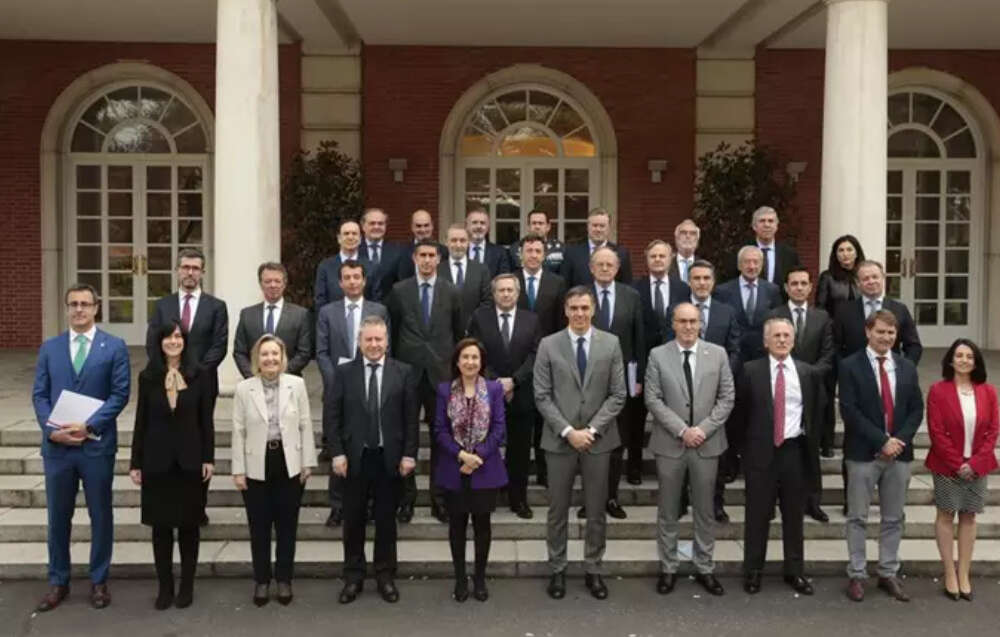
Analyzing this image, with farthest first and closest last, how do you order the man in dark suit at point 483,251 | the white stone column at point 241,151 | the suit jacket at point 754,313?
the white stone column at point 241,151 → the man in dark suit at point 483,251 → the suit jacket at point 754,313

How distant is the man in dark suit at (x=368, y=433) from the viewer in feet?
18.6

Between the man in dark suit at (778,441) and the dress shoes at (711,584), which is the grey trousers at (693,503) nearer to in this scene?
the dress shoes at (711,584)

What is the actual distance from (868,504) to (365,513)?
3.00 metres

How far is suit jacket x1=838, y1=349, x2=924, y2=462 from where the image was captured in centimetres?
574

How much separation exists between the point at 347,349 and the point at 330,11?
6.34m

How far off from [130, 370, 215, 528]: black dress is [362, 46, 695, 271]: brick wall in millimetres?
8332

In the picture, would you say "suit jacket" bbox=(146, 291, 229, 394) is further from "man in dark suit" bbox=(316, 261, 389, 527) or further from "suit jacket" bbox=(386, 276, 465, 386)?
"suit jacket" bbox=(386, 276, 465, 386)

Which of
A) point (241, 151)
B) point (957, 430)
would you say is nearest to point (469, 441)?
point (957, 430)

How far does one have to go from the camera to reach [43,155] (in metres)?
13.6

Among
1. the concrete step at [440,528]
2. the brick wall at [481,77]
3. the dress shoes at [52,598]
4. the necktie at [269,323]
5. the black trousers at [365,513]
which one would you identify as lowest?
the dress shoes at [52,598]

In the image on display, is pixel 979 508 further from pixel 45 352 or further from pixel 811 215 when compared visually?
pixel 811 215

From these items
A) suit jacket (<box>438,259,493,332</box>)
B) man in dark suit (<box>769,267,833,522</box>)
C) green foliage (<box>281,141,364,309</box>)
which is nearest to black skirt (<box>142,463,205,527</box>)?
suit jacket (<box>438,259,493,332</box>)

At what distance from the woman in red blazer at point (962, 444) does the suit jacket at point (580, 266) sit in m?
2.53

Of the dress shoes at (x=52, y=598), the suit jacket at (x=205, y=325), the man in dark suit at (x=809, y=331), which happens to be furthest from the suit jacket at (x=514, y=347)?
the dress shoes at (x=52, y=598)
